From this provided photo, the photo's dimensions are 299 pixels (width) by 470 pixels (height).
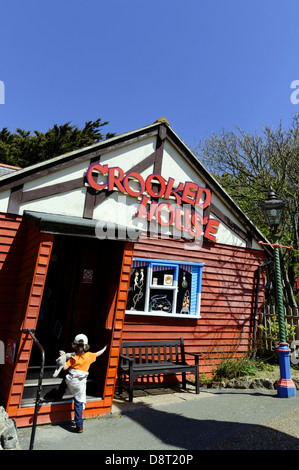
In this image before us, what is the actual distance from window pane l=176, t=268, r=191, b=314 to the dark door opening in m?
2.30

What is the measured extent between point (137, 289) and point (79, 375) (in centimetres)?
285

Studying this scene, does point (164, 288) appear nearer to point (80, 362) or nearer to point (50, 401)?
point (80, 362)

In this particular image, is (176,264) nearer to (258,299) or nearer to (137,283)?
(137,283)

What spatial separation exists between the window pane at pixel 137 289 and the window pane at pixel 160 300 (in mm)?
262

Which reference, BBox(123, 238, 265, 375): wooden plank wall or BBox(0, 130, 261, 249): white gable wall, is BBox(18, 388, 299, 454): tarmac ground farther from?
BBox(0, 130, 261, 249): white gable wall

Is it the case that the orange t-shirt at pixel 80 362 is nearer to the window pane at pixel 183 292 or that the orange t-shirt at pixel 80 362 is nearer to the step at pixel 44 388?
the step at pixel 44 388

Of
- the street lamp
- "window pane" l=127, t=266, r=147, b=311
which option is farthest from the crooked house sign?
the street lamp

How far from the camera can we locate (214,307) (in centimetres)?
888

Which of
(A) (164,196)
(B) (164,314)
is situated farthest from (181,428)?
(A) (164,196)

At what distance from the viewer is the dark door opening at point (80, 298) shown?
6410 mm

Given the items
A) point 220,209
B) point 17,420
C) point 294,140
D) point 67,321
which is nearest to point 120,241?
point 67,321

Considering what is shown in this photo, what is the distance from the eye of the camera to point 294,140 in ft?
43.7

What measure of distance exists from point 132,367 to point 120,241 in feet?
8.33

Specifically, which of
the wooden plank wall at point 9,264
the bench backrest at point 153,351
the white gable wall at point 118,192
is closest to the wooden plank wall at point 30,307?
the wooden plank wall at point 9,264
